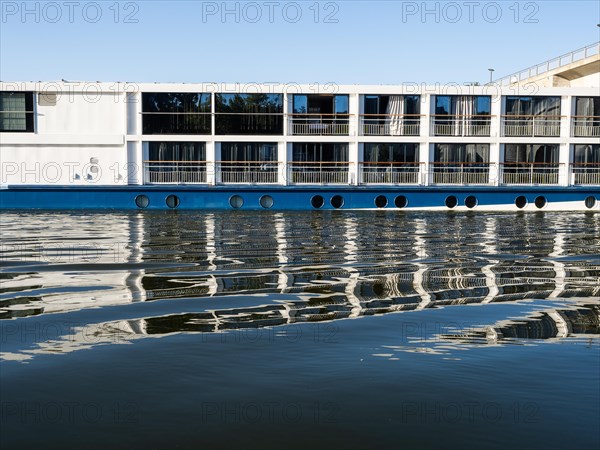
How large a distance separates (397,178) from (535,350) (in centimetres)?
2269

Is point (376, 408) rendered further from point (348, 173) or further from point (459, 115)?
point (459, 115)

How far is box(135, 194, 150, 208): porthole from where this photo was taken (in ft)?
85.5

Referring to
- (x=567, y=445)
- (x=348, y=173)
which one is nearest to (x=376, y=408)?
(x=567, y=445)

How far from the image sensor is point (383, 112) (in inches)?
1108

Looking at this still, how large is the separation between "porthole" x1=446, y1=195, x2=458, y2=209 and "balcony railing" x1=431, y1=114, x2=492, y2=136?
9.41 feet

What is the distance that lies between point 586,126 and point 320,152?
11.5 meters

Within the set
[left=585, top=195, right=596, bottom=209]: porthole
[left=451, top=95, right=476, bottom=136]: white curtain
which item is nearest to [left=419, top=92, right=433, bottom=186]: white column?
[left=451, top=95, right=476, bottom=136]: white curtain

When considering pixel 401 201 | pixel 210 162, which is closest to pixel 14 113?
pixel 210 162

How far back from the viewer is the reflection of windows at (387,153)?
27.8m

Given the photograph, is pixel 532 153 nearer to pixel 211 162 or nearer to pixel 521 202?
pixel 521 202

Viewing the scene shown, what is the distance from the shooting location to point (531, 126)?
28.4 metres

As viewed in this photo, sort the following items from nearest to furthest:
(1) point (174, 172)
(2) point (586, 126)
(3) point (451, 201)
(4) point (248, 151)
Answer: (3) point (451, 201), (1) point (174, 172), (4) point (248, 151), (2) point (586, 126)

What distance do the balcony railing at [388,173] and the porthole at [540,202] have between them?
16.0ft

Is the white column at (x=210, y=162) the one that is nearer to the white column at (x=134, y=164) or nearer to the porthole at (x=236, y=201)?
the porthole at (x=236, y=201)
